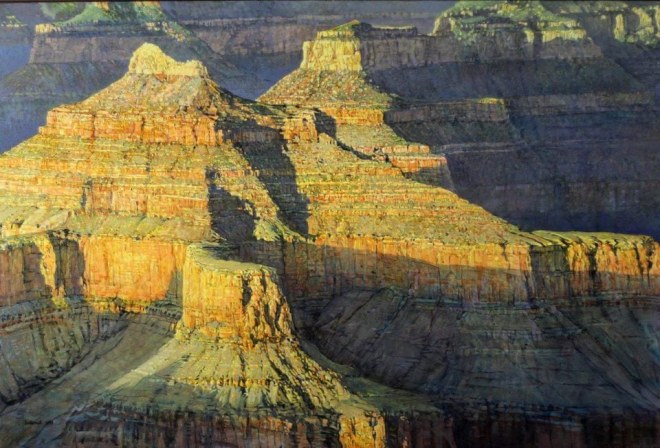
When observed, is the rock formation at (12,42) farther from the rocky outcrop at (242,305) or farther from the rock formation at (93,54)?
the rocky outcrop at (242,305)

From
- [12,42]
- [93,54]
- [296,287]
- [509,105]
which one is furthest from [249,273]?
[93,54]

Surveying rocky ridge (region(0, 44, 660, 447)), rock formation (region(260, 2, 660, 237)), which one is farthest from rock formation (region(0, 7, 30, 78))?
rocky ridge (region(0, 44, 660, 447))

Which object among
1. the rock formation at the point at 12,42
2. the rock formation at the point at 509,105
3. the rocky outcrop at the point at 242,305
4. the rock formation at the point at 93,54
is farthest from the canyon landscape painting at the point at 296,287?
the rock formation at the point at 93,54

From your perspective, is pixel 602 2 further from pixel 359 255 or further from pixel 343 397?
pixel 343 397

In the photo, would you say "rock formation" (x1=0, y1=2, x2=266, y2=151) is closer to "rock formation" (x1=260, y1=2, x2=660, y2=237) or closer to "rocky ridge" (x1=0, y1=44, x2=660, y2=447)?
"rock formation" (x1=260, y1=2, x2=660, y2=237)

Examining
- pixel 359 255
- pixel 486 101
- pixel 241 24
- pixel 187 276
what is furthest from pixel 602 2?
pixel 187 276

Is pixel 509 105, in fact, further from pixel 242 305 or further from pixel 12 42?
pixel 242 305
